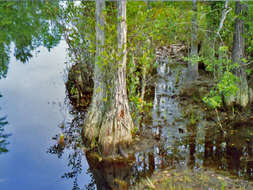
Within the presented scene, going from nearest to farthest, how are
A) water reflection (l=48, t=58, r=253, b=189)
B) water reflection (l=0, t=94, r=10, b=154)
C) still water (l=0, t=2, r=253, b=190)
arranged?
water reflection (l=48, t=58, r=253, b=189), still water (l=0, t=2, r=253, b=190), water reflection (l=0, t=94, r=10, b=154)

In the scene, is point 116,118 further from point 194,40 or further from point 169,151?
point 194,40

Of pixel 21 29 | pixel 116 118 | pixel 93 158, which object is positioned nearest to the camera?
pixel 116 118

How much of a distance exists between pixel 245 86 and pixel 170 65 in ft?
26.0

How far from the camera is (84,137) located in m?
8.51

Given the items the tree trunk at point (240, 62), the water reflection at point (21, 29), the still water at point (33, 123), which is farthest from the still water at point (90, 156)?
the water reflection at point (21, 29)

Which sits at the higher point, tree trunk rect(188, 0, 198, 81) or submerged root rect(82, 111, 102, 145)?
tree trunk rect(188, 0, 198, 81)

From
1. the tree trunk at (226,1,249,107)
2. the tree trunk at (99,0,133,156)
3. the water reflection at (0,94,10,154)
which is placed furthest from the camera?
the tree trunk at (226,1,249,107)

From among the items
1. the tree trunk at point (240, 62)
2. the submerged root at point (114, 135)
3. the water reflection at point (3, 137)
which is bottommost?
the water reflection at point (3, 137)

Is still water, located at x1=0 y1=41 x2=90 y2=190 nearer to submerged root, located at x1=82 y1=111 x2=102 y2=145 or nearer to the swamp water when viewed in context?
the swamp water

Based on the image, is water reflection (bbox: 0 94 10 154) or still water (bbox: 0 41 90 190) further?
water reflection (bbox: 0 94 10 154)

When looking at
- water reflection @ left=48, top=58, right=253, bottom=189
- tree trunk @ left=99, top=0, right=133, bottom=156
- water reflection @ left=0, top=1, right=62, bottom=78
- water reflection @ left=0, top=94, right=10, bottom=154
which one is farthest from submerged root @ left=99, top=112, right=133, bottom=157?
water reflection @ left=0, top=1, right=62, bottom=78

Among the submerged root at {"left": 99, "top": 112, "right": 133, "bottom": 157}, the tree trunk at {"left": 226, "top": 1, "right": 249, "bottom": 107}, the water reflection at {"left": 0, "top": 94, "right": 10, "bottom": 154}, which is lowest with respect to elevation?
the water reflection at {"left": 0, "top": 94, "right": 10, "bottom": 154}

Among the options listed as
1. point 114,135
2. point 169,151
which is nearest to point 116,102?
point 114,135

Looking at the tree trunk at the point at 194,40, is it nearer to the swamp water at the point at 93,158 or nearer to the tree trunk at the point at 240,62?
the swamp water at the point at 93,158
